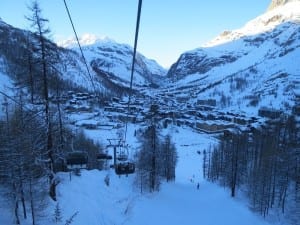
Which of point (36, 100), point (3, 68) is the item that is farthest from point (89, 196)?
point (3, 68)

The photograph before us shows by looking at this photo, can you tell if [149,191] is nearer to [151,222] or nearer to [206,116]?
[151,222]

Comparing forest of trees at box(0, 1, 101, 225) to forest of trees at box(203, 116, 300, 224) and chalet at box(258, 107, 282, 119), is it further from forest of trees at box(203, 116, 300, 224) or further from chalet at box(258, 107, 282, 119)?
chalet at box(258, 107, 282, 119)

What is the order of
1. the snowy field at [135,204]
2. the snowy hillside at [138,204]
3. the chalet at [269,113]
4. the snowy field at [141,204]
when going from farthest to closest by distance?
the chalet at [269,113] → the snowy field at [141,204] → the snowy hillside at [138,204] → the snowy field at [135,204]

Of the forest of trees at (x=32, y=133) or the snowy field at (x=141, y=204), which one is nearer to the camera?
the forest of trees at (x=32, y=133)

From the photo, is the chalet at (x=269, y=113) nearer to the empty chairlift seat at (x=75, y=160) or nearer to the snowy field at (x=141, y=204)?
the snowy field at (x=141, y=204)

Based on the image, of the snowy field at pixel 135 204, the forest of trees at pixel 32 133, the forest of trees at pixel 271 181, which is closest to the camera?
the forest of trees at pixel 32 133

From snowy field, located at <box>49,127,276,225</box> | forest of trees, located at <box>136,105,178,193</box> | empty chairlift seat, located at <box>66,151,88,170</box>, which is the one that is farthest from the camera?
forest of trees, located at <box>136,105,178,193</box>

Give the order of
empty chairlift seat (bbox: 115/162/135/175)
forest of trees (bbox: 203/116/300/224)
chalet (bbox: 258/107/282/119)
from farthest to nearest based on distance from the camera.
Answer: chalet (bbox: 258/107/282/119), forest of trees (bbox: 203/116/300/224), empty chairlift seat (bbox: 115/162/135/175)

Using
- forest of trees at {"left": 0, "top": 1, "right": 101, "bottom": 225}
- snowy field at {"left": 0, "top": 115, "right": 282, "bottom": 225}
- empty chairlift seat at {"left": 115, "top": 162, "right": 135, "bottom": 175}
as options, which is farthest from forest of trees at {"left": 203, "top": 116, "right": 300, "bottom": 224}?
forest of trees at {"left": 0, "top": 1, "right": 101, "bottom": 225}

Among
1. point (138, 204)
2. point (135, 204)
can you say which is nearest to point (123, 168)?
point (135, 204)

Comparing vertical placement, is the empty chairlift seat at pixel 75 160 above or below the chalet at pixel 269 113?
above

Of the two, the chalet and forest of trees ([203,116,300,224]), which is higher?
the chalet

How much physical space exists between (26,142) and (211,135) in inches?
4275

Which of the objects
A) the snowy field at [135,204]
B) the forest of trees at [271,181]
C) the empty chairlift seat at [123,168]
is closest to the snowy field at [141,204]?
the snowy field at [135,204]
